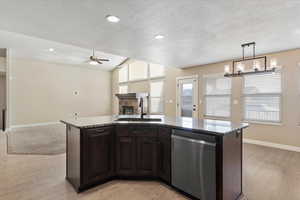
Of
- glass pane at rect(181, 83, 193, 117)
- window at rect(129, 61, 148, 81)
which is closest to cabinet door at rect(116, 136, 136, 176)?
glass pane at rect(181, 83, 193, 117)

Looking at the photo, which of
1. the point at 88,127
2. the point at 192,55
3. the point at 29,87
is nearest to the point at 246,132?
the point at 192,55

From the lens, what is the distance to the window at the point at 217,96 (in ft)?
18.4

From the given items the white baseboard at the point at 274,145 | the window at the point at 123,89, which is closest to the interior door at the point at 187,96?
the white baseboard at the point at 274,145

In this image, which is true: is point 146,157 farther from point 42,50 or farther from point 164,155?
point 42,50

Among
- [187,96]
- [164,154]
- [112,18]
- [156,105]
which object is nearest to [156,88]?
[156,105]

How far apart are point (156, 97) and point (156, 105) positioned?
1.34 feet

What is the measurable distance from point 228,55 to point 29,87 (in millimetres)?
8517

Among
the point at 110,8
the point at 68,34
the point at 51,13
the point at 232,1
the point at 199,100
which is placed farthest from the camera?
the point at 199,100

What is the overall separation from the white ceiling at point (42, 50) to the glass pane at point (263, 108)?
22.2 feet

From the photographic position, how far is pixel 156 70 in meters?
8.12

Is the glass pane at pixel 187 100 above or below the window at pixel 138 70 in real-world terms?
below

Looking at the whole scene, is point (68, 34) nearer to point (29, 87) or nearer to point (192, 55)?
point (192, 55)

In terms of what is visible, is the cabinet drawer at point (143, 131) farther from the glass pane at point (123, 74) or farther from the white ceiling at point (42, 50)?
the glass pane at point (123, 74)

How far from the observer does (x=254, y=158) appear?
362cm
